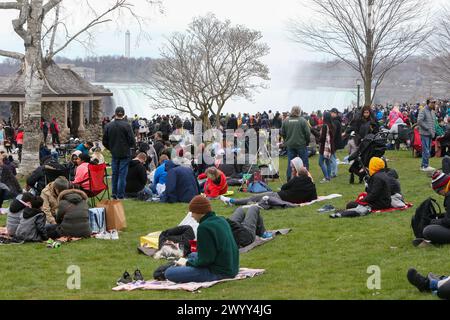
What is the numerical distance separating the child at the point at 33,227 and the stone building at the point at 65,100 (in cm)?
2228

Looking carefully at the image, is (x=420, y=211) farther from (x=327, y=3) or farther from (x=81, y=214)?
(x=327, y=3)

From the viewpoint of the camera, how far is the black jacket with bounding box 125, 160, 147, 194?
16.4 meters

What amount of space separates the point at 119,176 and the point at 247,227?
17.4ft

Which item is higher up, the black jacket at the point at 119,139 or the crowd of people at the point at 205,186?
the black jacket at the point at 119,139

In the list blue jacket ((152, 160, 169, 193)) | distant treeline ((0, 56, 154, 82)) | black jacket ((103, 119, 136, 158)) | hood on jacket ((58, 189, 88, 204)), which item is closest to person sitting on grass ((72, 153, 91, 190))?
black jacket ((103, 119, 136, 158))

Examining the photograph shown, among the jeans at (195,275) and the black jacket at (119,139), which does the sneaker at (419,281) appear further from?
the black jacket at (119,139)

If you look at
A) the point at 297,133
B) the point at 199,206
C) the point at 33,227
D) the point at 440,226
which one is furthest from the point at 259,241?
the point at 297,133

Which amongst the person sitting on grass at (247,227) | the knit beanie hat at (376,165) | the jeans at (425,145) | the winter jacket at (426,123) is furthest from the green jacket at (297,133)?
the person sitting on grass at (247,227)

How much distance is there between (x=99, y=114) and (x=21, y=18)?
21127 mm

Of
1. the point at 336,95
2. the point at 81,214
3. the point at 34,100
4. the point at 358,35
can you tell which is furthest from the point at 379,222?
the point at 336,95

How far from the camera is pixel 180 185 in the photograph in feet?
51.6

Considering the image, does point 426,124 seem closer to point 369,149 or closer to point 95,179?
point 369,149

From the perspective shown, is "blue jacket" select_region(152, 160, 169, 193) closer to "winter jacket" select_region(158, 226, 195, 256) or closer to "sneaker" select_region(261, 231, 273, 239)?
"sneaker" select_region(261, 231, 273, 239)

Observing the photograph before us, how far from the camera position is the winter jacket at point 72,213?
12.0 meters
